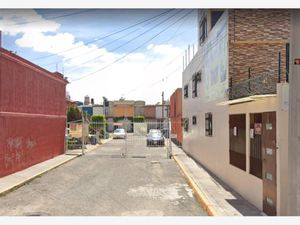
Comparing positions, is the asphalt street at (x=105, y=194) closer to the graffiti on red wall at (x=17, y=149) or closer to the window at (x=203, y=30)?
the graffiti on red wall at (x=17, y=149)

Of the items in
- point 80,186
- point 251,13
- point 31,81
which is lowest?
point 80,186

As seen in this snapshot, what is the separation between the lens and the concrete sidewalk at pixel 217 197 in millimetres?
9383

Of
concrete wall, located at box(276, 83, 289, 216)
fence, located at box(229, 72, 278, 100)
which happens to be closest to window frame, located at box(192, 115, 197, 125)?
fence, located at box(229, 72, 278, 100)

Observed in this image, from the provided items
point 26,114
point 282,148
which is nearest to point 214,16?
point 26,114

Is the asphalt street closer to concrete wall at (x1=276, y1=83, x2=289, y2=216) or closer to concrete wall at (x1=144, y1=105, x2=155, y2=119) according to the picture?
concrete wall at (x1=276, y1=83, x2=289, y2=216)

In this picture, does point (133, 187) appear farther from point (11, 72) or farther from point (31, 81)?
point (31, 81)

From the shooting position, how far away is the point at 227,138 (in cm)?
1351

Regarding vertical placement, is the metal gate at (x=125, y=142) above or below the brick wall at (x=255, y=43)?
below

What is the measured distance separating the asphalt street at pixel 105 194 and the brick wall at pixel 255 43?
4573mm

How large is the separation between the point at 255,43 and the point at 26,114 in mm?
10400

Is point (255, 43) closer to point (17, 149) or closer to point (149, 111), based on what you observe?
point (17, 149)

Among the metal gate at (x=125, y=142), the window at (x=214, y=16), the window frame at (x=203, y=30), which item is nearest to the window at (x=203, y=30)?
the window frame at (x=203, y=30)

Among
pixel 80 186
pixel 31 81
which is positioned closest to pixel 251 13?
pixel 80 186

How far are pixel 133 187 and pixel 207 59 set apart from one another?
7.33 m
